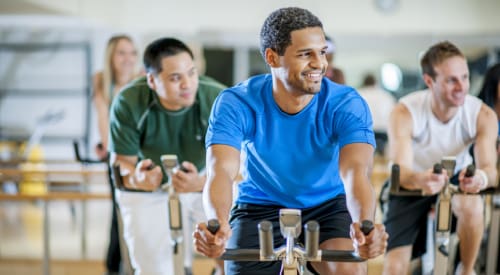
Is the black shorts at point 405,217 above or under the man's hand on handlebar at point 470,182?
under

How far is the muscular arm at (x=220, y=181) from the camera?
2.30m

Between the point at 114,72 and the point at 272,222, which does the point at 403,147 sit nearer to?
the point at 272,222

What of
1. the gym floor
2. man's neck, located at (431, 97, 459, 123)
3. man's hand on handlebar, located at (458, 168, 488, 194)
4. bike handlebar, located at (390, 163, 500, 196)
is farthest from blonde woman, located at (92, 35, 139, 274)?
man's hand on handlebar, located at (458, 168, 488, 194)

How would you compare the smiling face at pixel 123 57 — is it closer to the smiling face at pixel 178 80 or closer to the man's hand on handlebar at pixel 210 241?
the smiling face at pixel 178 80

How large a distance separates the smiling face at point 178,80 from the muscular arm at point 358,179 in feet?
3.72

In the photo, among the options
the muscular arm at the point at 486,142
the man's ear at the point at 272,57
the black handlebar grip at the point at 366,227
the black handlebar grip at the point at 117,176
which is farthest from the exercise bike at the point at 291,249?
the muscular arm at the point at 486,142

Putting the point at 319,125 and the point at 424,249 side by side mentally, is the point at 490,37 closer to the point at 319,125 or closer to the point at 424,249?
the point at 424,249

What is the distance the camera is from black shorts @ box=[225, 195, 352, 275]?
100 inches

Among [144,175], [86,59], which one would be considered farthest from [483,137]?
[86,59]

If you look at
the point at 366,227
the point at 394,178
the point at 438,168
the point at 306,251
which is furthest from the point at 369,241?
the point at 394,178

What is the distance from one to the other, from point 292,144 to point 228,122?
23 centimetres

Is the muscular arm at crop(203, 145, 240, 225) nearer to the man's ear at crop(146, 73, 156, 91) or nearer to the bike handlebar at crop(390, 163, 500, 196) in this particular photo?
the bike handlebar at crop(390, 163, 500, 196)

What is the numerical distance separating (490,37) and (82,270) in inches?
251

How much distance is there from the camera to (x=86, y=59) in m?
10.2
